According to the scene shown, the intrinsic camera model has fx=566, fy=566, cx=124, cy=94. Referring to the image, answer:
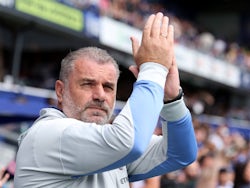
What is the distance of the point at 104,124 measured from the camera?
2029 millimetres

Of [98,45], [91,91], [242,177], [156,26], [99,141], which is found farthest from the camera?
[98,45]

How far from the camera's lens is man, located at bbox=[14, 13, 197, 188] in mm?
1850

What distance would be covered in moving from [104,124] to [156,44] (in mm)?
344

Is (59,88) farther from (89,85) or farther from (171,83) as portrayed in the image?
(171,83)

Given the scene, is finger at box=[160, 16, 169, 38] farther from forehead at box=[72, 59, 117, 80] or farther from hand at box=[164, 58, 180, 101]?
forehead at box=[72, 59, 117, 80]

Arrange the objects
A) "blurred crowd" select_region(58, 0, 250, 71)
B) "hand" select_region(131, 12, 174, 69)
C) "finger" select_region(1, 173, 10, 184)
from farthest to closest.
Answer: "blurred crowd" select_region(58, 0, 250, 71) → "finger" select_region(1, 173, 10, 184) → "hand" select_region(131, 12, 174, 69)

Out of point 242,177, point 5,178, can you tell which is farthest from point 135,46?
point 242,177

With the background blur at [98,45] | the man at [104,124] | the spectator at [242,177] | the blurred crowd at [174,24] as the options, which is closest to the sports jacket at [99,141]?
the man at [104,124]

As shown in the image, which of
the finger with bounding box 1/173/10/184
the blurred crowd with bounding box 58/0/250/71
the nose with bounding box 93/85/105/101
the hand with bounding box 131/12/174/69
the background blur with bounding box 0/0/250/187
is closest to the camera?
the hand with bounding box 131/12/174/69

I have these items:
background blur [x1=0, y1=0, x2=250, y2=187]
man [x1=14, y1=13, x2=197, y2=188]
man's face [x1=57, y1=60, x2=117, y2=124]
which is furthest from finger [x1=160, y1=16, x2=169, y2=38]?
background blur [x1=0, y1=0, x2=250, y2=187]

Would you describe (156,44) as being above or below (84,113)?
above

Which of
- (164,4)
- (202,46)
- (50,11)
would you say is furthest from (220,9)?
(50,11)

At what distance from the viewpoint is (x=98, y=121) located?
207 cm

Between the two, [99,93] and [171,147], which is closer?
[99,93]
